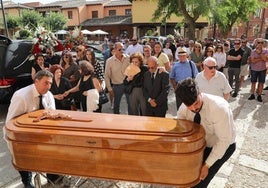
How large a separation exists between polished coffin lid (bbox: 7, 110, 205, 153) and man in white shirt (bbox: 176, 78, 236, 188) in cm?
13

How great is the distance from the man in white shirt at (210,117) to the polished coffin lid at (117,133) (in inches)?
4.9

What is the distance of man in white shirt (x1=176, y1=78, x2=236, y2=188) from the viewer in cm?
234

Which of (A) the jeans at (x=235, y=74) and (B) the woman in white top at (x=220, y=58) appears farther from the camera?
(A) the jeans at (x=235, y=74)

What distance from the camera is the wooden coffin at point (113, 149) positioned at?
2.27m

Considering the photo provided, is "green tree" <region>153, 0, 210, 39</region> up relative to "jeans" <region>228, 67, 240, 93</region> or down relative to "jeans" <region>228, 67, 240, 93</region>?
up

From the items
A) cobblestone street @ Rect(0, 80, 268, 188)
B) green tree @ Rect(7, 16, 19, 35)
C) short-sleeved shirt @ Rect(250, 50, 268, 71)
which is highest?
green tree @ Rect(7, 16, 19, 35)

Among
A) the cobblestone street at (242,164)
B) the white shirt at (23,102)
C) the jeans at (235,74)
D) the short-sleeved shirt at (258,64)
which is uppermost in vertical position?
Result: the white shirt at (23,102)

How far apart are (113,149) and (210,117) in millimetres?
911

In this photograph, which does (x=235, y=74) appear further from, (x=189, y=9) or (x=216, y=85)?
(x=189, y=9)

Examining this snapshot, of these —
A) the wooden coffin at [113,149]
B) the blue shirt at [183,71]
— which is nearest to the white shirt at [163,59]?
the blue shirt at [183,71]

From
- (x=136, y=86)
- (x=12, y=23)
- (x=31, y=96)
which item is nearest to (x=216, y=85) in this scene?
(x=136, y=86)

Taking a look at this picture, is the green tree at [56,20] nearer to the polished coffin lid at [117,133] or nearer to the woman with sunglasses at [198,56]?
the woman with sunglasses at [198,56]

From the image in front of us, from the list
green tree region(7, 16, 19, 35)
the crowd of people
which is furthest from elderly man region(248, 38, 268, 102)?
green tree region(7, 16, 19, 35)

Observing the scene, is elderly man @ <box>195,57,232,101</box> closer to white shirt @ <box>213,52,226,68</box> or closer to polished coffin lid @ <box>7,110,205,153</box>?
polished coffin lid @ <box>7,110,205,153</box>
